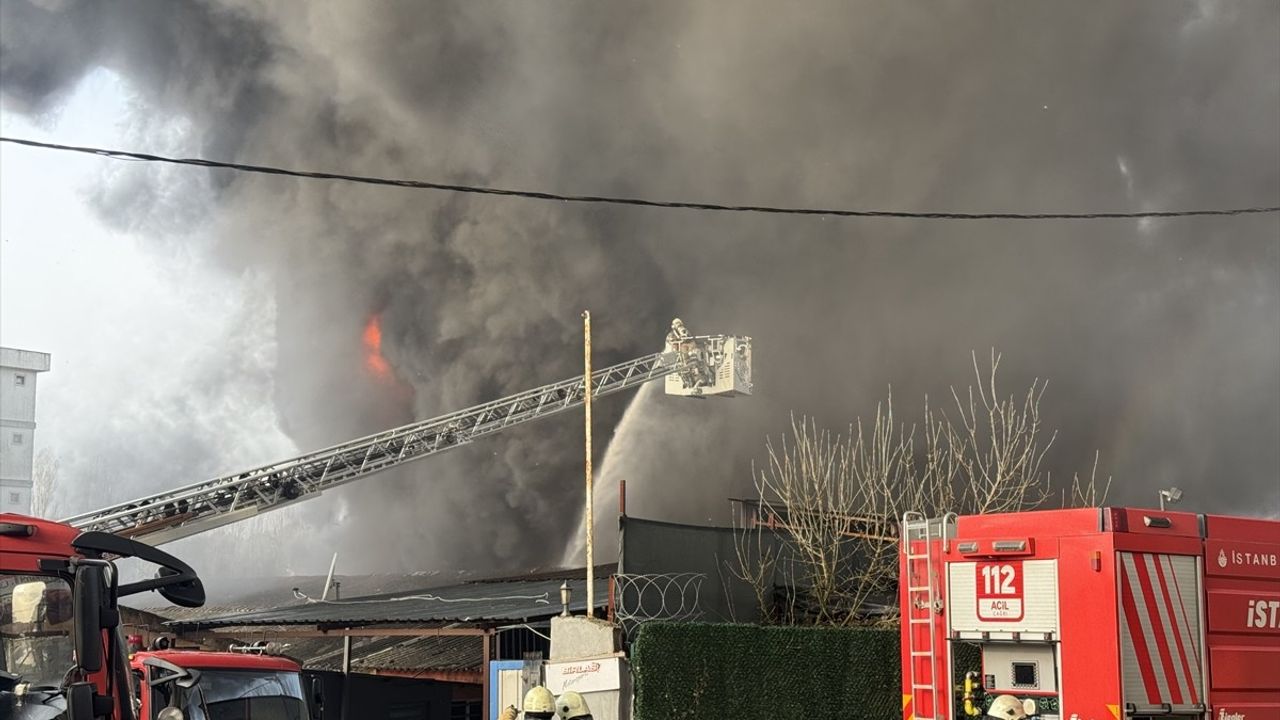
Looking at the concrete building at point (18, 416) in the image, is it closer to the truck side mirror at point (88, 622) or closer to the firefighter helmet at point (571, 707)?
the firefighter helmet at point (571, 707)

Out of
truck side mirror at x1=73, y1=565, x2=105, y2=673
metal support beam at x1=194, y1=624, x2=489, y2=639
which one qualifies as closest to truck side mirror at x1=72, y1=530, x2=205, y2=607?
truck side mirror at x1=73, y1=565, x2=105, y2=673

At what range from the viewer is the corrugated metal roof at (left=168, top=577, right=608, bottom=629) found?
1450cm

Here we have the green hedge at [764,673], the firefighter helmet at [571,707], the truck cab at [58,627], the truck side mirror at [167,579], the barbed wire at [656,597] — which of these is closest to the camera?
the truck cab at [58,627]

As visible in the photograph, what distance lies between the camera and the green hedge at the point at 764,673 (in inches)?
466

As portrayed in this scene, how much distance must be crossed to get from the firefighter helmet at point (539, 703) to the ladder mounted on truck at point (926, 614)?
321cm

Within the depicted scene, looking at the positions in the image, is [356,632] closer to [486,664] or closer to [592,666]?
[486,664]

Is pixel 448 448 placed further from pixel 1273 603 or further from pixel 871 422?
pixel 1273 603

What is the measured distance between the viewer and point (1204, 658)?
31.5ft

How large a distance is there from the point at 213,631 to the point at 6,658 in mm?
12691

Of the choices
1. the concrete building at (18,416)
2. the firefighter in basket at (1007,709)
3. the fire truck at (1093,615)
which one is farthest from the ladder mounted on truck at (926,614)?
the concrete building at (18,416)

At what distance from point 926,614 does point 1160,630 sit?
5.61 ft

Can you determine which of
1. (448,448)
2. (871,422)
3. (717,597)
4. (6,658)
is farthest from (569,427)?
(6,658)

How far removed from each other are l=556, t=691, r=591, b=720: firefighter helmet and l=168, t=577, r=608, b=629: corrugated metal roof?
211 inches

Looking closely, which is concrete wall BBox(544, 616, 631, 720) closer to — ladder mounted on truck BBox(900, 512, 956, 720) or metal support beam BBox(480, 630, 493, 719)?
metal support beam BBox(480, 630, 493, 719)
